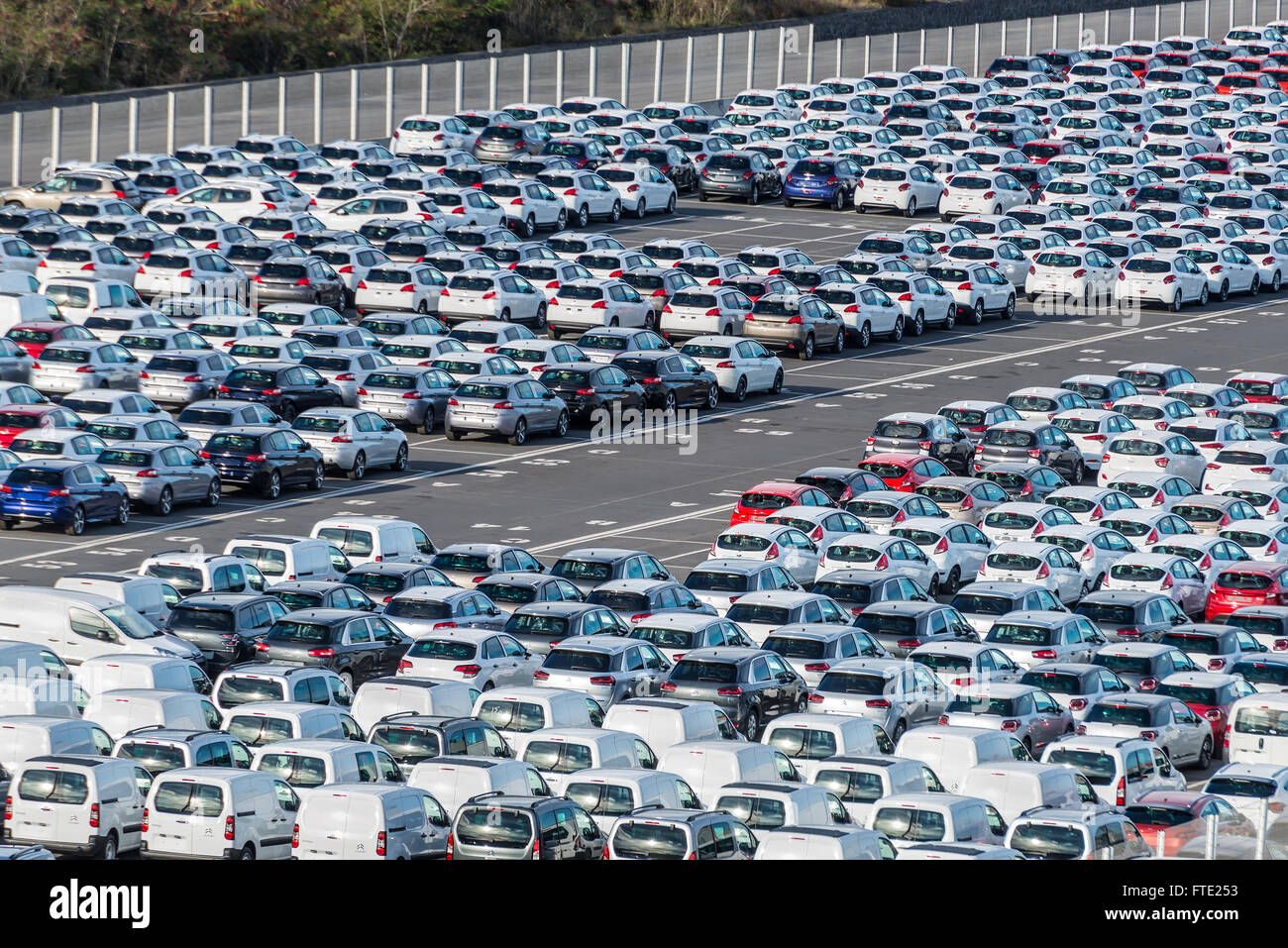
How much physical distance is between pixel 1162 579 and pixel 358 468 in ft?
Answer: 49.6

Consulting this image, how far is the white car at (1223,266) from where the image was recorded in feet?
220

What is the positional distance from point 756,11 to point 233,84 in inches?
1323

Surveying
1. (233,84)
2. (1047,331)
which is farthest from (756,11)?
(1047,331)

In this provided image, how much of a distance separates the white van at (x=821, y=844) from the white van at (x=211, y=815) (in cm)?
461

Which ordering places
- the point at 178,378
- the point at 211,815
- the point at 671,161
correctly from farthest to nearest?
the point at 671,161, the point at 178,378, the point at 211,815

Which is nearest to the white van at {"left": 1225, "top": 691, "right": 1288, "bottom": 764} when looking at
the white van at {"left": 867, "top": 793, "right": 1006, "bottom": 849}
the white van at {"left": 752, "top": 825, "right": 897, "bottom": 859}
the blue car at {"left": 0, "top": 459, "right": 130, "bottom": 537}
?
the white van at {"left": 867, "top": 793, "right": 1006, "bottom": 849}

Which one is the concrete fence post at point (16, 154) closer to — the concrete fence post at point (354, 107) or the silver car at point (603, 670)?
the concrete fence post at point (354, 107)

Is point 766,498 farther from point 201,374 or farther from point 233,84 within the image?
point 233,84

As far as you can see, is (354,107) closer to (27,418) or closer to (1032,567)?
(27,418)

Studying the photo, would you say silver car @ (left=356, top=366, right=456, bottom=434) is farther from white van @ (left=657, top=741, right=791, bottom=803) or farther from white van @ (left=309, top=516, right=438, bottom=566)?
white van @ (left=657, top=741, right=791, bottom=803)

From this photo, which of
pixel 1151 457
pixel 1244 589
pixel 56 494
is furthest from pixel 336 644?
pixel 1151 457

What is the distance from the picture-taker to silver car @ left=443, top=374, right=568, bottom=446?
158 ft

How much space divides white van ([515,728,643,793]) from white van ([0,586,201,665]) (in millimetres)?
6825

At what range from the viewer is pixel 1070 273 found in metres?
64.4
